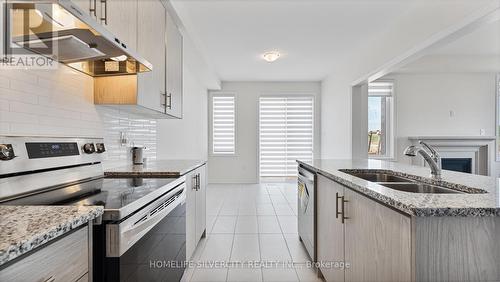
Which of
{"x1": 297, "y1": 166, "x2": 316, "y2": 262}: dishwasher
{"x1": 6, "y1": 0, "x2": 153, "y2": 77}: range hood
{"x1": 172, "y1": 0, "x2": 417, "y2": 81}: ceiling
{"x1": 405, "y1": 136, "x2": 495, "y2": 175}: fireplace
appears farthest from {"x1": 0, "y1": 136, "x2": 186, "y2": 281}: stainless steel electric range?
{"x1": 405, "y1": 136, "x2": 495, "y2": 175}: fireplace

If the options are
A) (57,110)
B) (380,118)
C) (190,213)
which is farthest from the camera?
(380,118)

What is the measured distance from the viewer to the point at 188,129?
487cm

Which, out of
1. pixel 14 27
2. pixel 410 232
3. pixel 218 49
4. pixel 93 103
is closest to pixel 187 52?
pixel 218 49

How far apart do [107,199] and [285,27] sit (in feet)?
10.4

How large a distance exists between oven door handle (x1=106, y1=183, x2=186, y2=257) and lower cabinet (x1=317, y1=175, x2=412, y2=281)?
1040mm

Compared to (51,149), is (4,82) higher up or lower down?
higher up

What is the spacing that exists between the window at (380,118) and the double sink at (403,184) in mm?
4021

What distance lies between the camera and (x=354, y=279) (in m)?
1.46

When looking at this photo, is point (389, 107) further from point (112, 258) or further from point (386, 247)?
point (112, 258)

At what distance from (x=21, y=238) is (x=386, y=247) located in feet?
4.01

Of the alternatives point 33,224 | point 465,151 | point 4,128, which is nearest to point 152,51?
point 4,128

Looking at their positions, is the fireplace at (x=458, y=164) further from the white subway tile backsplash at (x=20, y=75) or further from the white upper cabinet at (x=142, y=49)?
the white subway tile backsplash at (x=20, y=75)
